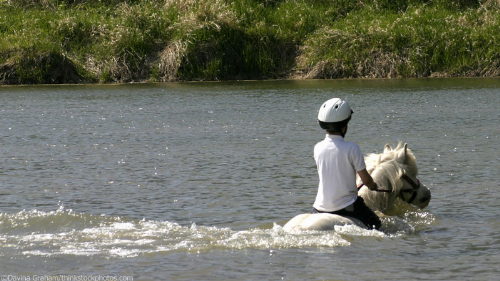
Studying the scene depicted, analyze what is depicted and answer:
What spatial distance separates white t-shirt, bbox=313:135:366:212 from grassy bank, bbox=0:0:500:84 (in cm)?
1948

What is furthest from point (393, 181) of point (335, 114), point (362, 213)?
point (335, 114)

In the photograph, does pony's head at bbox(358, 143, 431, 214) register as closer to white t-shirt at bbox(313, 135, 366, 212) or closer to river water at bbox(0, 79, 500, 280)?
river water at bbox(0, 79, 500, 280)

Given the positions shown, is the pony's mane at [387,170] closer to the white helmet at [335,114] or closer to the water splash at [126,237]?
the water splash at [126,237]

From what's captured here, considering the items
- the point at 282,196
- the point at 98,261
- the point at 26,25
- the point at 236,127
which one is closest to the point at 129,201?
the point at 282,196

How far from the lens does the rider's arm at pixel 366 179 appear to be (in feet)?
22.4

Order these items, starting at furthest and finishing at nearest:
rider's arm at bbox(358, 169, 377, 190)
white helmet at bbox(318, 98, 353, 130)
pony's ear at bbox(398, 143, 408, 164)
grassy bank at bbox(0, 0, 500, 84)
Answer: grassy bank at bbox(0, 0, 500, 84)
pony's ear at bbox(398, 143, 408, 164)
rider's arm at bbox(358, 169, 377, 190)
white helmet at bbox(318, 98, 353, 130)

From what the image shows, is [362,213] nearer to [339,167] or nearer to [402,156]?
[339,167]

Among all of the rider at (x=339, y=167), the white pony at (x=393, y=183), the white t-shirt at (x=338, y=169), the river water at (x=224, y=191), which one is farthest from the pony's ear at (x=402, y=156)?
the white t-shirt at (x=338, y=169)

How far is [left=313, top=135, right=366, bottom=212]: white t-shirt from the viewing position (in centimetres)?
682

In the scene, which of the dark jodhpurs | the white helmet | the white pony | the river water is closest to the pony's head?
the white pony

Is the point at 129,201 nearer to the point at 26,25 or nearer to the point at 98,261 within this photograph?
the point at 98,261

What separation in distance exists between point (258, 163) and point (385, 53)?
15680 millimetres

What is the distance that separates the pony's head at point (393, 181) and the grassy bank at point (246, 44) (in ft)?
61.3

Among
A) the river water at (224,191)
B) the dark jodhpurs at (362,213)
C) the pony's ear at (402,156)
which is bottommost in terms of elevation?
the river water at (224,191)
